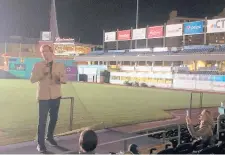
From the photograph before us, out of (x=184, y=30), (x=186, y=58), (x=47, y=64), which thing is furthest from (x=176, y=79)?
(x=47, y=64)

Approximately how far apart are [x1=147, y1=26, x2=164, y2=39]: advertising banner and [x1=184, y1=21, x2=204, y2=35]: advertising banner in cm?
482


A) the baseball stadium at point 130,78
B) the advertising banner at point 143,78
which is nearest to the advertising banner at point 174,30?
the baseball stadium at point 130,78

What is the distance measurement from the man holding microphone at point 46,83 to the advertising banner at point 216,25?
115 ft

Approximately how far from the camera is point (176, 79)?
130ft

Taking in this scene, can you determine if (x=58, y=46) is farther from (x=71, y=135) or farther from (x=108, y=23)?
(x=71, y=135)

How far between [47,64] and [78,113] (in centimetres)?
832

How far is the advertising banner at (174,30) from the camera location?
45453mm

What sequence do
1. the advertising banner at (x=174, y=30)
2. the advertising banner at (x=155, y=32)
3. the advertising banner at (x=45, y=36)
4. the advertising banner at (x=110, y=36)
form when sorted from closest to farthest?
the advertising banner at (x=174, y=30), the advertising banner at (x=155, y=32), the advertising banner at (x=45, y=36), the advertising banner at (x=110, y=36)

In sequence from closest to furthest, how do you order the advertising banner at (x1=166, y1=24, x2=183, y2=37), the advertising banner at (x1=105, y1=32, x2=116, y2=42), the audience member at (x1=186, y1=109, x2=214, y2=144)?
the audience member at (x1=186, y1=109, x2=214, y2=144) < the advertising banner at (x1=166, y1=24, x2=183, y2=37) < the advertising banner at (x1=105, y1=32, x2=116, y2=42)

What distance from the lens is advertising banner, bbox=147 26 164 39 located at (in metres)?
49.1

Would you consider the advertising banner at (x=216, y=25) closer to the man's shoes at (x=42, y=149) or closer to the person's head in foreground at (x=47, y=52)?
the person's head in foreground at (x=47, y=52)

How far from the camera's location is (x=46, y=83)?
6.63m

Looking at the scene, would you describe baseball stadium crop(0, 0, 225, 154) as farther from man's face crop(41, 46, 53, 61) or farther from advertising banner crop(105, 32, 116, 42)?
man's face crop(41, 46, 53, 61)

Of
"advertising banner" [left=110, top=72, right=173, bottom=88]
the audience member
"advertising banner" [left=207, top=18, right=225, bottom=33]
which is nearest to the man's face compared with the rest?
the audience member
